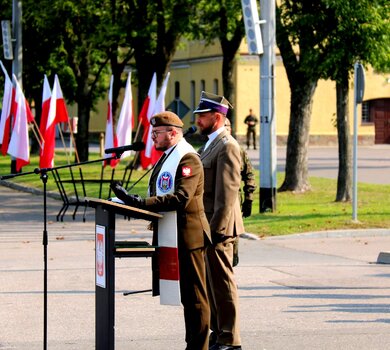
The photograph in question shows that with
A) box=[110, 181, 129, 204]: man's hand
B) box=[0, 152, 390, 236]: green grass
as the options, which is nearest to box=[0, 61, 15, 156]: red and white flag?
box=[0, 152, 390, 236]: green grass

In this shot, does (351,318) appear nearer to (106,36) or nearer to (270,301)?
(270,301)

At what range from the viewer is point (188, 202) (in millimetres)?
7992

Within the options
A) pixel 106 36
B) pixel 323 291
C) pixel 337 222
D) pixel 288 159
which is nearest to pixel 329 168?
pixel 106 36

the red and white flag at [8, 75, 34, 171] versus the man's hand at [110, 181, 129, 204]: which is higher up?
the red and white flag at [8, 75, 34, 171]

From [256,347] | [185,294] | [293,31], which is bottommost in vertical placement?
[256,347]

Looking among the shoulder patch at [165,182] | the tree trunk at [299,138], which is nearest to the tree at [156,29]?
the tree trunk at [299,138]

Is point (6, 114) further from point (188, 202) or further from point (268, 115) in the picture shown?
point (188, 202)

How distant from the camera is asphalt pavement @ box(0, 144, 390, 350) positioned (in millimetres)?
9680

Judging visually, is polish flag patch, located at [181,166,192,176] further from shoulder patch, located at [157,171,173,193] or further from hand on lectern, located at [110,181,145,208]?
hand on lectern, located at [110,181,145,208]

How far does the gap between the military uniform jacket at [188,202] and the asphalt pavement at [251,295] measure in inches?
58.4

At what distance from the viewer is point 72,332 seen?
32.7ft

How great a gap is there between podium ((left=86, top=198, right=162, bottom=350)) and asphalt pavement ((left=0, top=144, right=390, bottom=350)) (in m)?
1.58

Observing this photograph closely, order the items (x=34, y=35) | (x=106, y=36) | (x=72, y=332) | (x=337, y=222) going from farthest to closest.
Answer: (x=34, y=35), (x=106, y=36), (x=337, y=222), (x=72, y=332)

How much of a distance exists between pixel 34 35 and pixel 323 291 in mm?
32548
